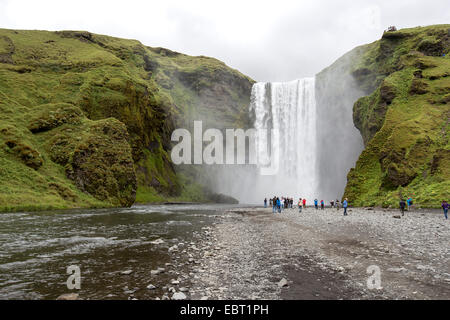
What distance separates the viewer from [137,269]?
350 inches

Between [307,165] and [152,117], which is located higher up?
[152,117]

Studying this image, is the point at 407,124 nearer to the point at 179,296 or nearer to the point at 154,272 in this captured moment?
the point at 154,272

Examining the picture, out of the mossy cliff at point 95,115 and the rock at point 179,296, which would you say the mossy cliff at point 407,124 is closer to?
the rock at point 179,296

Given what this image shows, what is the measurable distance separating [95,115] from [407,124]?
65785mm

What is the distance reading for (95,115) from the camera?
64312 mm

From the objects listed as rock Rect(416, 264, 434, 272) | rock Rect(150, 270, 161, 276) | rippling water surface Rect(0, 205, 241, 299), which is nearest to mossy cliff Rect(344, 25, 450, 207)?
rock Rect(416, 264, 434, 272)

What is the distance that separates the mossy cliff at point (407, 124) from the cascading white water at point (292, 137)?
20.3 metres

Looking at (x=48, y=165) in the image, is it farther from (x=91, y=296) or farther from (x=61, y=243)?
(x=91, y=296)

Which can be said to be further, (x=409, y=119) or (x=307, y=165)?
(x=307, y=165)

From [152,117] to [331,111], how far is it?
55840 mm

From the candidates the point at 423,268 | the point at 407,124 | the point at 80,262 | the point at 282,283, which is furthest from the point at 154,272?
the point at 407,124

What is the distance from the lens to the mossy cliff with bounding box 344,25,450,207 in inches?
1303

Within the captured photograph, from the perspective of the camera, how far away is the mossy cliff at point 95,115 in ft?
138
